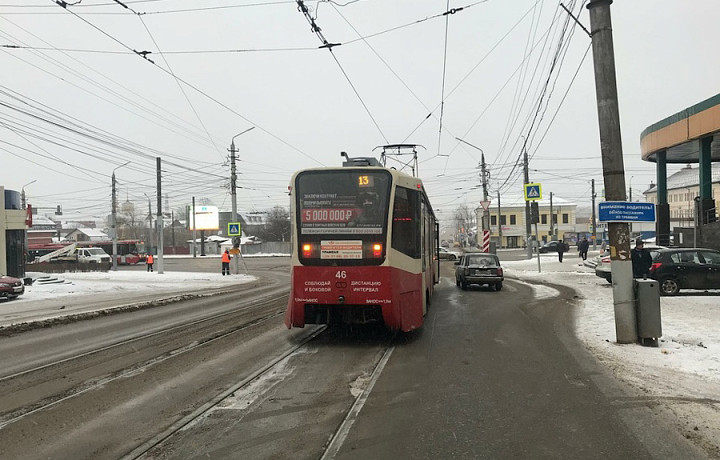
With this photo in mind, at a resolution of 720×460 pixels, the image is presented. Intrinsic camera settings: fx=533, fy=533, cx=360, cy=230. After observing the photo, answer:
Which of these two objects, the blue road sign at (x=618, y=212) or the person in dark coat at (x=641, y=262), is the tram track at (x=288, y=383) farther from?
the person in dark coat at (x=641, y=262)

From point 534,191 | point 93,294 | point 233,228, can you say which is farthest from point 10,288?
point 534,191

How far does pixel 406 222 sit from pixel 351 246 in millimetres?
1117

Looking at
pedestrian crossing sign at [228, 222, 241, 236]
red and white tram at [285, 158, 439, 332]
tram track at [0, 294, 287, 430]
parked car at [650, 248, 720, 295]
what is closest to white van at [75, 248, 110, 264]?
pedestrian crossing sign at [228, 222, 241, 236]

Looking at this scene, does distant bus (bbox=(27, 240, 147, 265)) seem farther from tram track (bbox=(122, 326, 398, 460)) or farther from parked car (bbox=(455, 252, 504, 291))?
tram track (bbox=(122, 326, 398, 460))

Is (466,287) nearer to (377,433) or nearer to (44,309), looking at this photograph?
(44,309)

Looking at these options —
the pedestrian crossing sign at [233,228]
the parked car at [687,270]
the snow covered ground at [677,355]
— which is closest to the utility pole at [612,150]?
the snow covered ground at [677,355]

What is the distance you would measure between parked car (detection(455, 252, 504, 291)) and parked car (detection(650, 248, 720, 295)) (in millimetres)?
5640

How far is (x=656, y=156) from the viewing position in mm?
27984

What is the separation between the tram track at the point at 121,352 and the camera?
230 inches

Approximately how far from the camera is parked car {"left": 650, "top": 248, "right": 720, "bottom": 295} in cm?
1588

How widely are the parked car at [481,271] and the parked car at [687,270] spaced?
18.5ft

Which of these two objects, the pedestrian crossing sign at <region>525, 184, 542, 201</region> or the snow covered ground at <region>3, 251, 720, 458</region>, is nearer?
the snow covered ground at <region>3, 251, 720, 458</region>

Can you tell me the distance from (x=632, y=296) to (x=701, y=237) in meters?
17.2

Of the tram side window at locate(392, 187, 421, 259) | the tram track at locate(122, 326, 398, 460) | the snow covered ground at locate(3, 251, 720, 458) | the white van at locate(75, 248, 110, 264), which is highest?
the tram side window at locate(392, 187, 421, 259)
